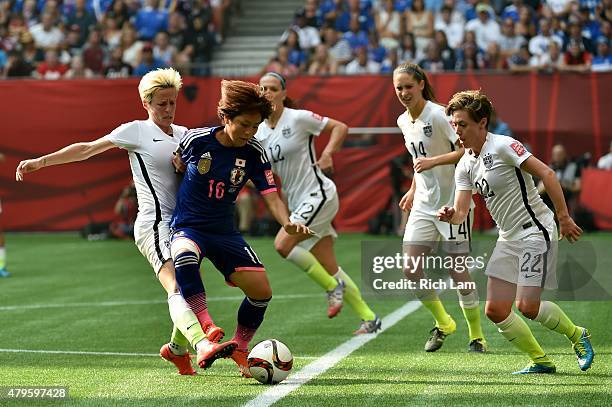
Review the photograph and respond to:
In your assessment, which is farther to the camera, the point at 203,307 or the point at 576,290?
Result: the point at 576,290

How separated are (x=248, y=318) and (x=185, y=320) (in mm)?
683

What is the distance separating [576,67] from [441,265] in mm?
12754

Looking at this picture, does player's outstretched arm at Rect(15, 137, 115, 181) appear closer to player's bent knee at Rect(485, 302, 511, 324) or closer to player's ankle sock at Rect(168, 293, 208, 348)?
player's ankle sock at Rect(168, 293, 208, 348)

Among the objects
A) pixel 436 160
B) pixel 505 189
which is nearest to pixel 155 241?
pixel 436 160

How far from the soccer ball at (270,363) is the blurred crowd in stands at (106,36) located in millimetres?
16825

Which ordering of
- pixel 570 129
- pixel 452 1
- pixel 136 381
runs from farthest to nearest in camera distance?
pixel 452 1 < pixel 570 129 < pixel 136 381

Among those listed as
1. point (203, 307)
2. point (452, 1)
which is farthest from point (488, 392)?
point (452, 1)

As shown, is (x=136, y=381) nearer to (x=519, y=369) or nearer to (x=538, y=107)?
(x=519, y=369)

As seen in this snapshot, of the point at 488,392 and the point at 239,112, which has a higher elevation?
the point at 239,112

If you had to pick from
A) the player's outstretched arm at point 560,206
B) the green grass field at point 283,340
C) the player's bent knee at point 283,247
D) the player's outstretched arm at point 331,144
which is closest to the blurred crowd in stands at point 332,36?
the green grass field at point 283,340

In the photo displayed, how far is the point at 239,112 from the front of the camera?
7863 millimetres

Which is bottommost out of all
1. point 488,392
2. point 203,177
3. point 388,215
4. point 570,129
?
point 388,215

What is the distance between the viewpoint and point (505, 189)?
8.23m

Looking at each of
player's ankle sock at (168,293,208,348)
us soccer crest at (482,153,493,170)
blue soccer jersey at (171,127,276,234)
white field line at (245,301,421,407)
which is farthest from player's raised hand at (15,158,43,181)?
us soccer crest at (482,153,493,170)
